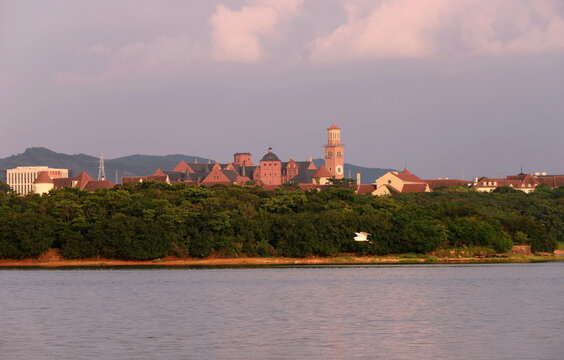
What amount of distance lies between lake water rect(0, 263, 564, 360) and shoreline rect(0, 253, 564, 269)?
13878 millimetres

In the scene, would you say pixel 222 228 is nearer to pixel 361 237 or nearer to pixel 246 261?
pixel 246 261

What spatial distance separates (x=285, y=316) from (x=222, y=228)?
48.8 metres

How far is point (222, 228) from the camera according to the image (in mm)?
92688

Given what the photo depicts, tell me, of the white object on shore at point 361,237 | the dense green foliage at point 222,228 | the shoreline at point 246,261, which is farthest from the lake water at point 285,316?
the white object on shore at point 361,237

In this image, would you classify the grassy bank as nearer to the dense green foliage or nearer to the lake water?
the dense green foliage

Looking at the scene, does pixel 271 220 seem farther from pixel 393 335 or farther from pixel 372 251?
pixel 393 335

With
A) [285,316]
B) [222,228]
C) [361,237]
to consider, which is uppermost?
[222,228]

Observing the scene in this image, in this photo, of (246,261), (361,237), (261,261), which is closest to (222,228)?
(246,261)

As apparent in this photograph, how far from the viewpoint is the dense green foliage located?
89.9 meters

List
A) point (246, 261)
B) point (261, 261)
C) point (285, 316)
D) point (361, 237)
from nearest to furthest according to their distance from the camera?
1. point (285, 316)
2. point (246, 261)
3. point (261, 261)
4. point (361, 237)

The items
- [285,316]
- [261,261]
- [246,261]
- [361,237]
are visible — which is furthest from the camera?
[361,237]

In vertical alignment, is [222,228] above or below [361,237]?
above

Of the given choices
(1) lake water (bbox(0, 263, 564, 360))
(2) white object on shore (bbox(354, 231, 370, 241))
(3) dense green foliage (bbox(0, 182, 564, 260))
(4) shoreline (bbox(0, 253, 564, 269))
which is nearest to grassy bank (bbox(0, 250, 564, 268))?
(4) shoreline (bbox(0, 253, 564, 269))

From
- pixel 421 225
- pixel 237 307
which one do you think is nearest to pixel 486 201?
pixel 421 225
